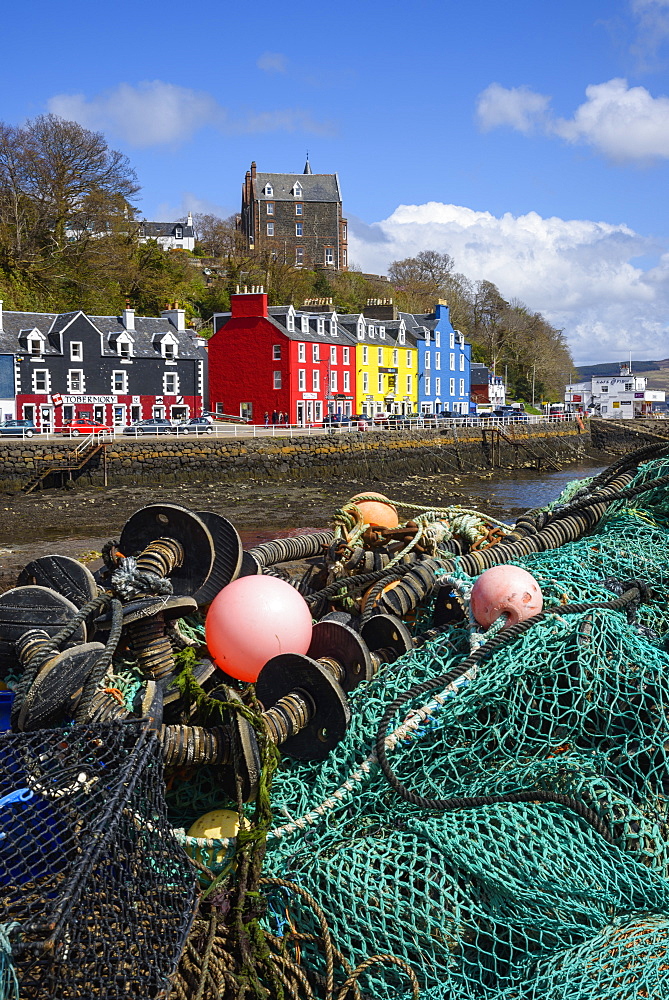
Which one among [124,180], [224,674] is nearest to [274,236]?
[124,180]

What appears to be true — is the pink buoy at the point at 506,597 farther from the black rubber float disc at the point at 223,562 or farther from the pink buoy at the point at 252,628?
the black rubber float disc at the point at 223,562

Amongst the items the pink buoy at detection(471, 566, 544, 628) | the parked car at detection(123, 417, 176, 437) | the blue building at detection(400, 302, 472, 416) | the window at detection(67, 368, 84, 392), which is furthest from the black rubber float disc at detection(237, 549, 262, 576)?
the blue building at detection(400, 302, 472, 416)

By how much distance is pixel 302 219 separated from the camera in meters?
79.1

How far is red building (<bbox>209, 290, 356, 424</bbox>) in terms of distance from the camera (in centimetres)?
4125

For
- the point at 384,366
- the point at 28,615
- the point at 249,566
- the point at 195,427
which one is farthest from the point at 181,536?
the point at 384,366

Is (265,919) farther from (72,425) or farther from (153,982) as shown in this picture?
(72,425)

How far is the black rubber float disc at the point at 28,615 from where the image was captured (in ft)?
13.8

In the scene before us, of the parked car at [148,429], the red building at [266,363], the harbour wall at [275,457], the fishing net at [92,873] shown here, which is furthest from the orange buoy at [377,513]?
the red building at [266,363]

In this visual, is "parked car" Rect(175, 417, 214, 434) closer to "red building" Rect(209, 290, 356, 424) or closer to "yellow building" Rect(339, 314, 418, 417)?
"red building" Rect(209, 290, 356, 424)

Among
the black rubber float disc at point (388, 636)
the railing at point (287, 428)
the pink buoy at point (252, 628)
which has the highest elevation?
the railing at point (287, 428)

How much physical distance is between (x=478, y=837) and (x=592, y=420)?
55.3 m

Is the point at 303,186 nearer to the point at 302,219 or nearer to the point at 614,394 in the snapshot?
the point at 302,219

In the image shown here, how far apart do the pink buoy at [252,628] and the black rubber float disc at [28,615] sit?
2.24ft

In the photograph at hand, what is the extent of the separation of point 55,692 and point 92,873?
116cm
